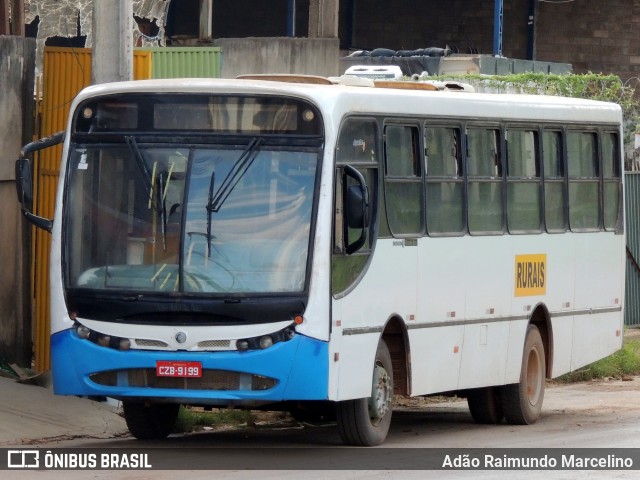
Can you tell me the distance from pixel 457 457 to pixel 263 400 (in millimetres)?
1533

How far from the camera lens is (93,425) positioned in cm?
1212

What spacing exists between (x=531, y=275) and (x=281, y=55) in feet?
13.9

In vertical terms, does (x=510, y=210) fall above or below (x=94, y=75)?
below

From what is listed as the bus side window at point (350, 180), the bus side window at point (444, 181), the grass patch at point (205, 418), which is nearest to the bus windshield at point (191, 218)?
the bus side window at point (350, 180)

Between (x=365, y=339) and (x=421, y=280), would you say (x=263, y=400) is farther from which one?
(x=421, y=280)

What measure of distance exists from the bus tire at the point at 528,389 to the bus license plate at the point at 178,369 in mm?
4292

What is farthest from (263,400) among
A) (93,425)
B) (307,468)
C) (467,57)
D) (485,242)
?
(467,57)

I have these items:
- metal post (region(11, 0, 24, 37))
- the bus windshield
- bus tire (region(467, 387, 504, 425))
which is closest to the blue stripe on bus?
the bus windshield

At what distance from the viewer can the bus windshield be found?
10211mm

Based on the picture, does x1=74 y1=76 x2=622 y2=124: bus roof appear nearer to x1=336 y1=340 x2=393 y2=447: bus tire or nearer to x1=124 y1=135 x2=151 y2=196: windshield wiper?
x1=124 y1=135 x2=151 y2=196: windshield wiper

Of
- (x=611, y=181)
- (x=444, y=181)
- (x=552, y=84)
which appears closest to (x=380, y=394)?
(x=444, y=181)

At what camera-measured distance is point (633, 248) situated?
75.1ft

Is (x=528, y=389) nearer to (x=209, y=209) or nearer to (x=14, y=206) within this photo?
(x=209, y=209)

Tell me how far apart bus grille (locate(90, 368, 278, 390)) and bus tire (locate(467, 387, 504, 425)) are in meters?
3.96
